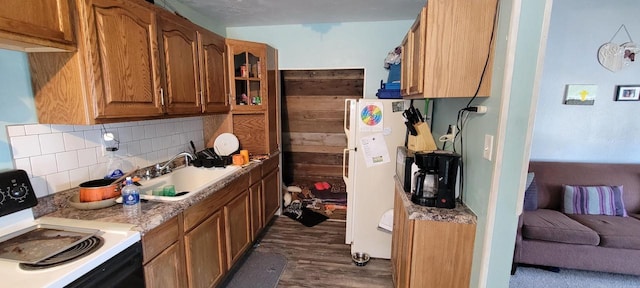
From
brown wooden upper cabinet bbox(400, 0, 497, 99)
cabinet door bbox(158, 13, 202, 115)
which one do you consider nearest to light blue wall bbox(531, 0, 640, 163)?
brown wooden upper cabinet bbox(400, 0, 497, 99)

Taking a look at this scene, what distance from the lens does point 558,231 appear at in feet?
6.87

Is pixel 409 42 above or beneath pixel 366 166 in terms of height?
above

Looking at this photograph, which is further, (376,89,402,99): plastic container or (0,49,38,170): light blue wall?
(376,89,402,99): plastic container

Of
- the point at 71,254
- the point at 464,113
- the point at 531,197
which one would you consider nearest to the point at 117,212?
the point at 71,254

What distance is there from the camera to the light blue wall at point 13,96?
1.22 meters

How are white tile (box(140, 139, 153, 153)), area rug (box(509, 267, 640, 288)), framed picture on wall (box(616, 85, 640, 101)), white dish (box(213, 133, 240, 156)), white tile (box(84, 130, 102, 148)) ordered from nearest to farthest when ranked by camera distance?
1. white tile (box(84, 130, 102, 148))
2. white tile (box(140, 139, 153, 153))
3. area rug (box(509, 267, 640, 288))
4. framed picture on wall (box(616, 85, 640, 101))
5. white dish (box(213, 133, 240, 156))

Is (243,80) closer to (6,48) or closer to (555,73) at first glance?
(6,48)

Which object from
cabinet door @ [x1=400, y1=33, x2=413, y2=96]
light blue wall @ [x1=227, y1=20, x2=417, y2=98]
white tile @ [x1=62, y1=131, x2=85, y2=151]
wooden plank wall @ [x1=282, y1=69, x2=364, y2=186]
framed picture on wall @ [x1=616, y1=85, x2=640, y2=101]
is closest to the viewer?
white tile @ [x1=62, y1=131, x2=85, y2=151]

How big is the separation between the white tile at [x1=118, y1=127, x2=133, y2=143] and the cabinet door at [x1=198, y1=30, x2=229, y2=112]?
561mm

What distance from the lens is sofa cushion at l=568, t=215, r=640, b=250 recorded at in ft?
6.65

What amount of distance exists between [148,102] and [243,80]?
118cm

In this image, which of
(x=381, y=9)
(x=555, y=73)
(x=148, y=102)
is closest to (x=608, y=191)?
(x=555, y=73)

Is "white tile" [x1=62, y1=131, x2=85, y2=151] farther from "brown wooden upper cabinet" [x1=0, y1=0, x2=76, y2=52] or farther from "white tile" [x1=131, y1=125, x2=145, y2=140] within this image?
"brown wooden upper cabinet" [x1=0, y1=0, x2=76, y2=52]

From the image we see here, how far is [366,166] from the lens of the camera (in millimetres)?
2357
